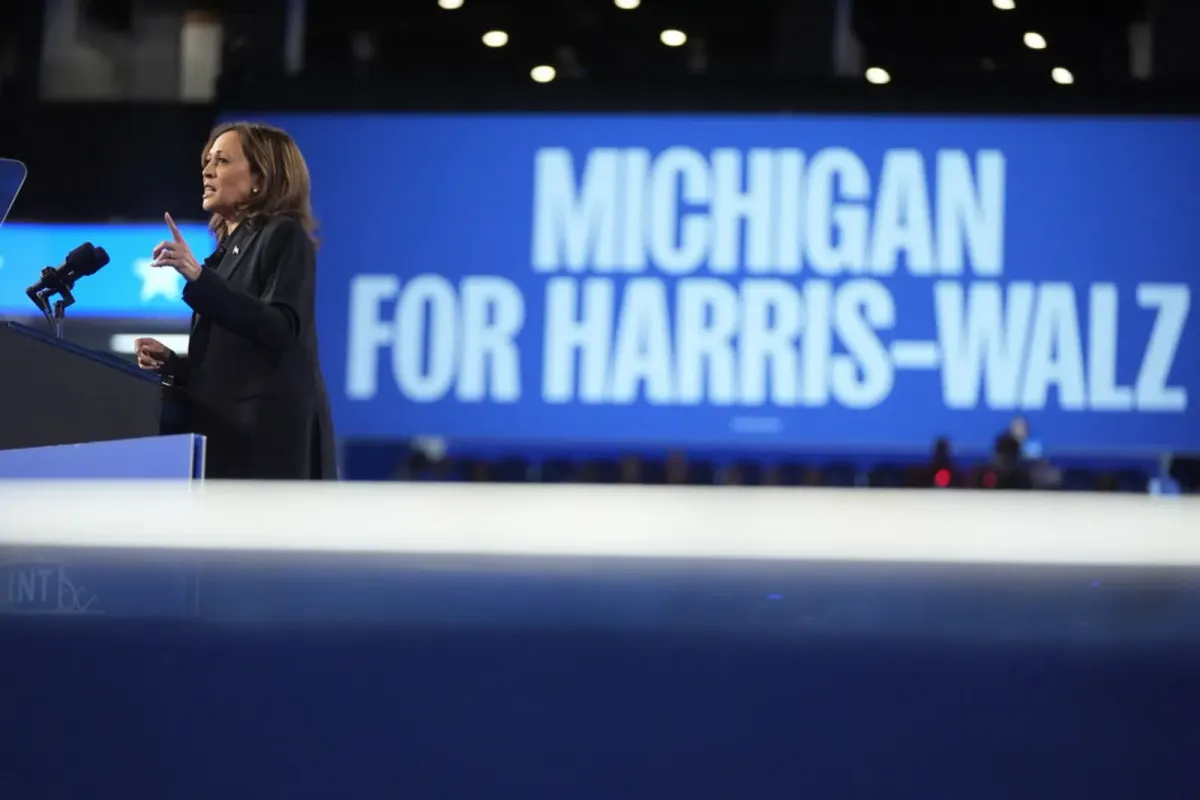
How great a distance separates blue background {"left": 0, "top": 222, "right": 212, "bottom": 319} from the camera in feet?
22.2

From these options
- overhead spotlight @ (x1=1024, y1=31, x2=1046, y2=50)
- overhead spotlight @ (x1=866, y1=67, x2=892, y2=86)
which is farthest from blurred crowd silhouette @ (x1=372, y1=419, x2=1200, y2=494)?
overhead spotlight @ (x1=1024, y1=31, x2=1046, y2=50)

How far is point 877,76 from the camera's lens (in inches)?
278

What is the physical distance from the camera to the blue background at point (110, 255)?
22.2 ft

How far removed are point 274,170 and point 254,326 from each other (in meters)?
0.27

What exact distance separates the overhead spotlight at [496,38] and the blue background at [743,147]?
3.48ft

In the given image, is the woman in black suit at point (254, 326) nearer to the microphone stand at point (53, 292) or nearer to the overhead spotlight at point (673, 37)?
the microphone stand at point (53, 292)

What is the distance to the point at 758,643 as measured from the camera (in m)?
0.76

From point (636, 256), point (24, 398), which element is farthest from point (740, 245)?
point (24, 398)

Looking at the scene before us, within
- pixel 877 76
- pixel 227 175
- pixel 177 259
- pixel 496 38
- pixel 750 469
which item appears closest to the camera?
pixel 177 259

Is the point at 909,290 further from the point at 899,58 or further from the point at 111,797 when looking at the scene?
the point at 111,797

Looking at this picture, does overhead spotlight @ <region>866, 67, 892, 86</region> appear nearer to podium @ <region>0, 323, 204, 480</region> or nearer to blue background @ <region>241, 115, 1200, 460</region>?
blue background @ <region>241, 115, 1200, 460</region>

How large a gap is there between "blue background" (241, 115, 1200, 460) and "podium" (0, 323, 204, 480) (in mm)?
5361

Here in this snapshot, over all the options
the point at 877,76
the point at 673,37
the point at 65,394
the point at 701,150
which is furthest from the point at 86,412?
the point at 673,37

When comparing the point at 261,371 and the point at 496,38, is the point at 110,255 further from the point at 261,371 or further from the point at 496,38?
the point at 261,371
